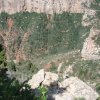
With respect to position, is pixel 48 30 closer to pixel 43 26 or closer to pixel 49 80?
pixel 43 26

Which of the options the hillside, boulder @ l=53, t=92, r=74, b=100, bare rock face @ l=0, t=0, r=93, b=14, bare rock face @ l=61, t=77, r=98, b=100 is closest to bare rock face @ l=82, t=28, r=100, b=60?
the hillside

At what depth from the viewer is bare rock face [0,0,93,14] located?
17575cm

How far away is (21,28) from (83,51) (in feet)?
114

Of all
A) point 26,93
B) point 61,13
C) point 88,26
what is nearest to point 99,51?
point 88,26

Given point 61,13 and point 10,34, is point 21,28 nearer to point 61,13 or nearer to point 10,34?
point 10,34

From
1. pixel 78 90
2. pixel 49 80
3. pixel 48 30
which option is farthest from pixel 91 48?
pixel 49 80

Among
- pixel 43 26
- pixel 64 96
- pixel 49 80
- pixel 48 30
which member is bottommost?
pixel 48 30

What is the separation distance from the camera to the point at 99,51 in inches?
6053

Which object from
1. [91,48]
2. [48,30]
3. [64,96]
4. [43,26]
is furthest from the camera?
[48,30]

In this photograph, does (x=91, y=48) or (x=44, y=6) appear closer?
(x=91, y=48)

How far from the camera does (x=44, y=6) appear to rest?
17925 centimetres

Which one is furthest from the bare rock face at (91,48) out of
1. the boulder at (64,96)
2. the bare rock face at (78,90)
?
the boulder at (64,96)

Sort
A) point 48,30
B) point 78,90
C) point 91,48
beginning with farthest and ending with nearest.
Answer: point 48,30, point 91,48, point 78,90

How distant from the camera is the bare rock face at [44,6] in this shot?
176 meters
